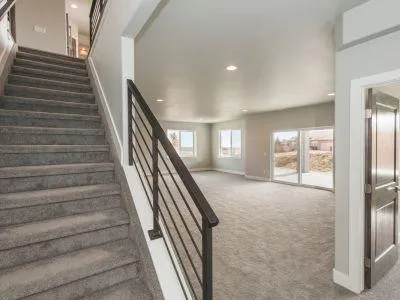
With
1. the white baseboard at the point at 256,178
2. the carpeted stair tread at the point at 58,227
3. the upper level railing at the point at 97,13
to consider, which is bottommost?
the white baseboard at the point at 256,178

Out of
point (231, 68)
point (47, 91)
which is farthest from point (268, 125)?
point (47, 91)

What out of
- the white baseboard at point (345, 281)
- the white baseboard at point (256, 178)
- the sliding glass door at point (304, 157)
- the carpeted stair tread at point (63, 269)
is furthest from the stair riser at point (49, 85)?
the white baseboard at point (256, 178)

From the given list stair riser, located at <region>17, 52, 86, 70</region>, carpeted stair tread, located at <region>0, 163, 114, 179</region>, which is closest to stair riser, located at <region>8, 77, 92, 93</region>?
stair riser, located at <region>17, 52, 86, 70</region>

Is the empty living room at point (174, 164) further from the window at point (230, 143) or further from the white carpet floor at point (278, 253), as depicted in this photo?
the window at point (230, 143)

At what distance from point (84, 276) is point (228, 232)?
2.51 metres

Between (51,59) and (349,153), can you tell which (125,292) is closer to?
(349,153)

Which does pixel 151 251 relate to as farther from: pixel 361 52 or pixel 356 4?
pixel 356 4

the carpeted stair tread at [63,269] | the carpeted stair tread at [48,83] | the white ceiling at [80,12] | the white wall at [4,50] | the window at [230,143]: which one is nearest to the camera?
the carpeted stair tread at [63,269]

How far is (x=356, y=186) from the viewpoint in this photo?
2215 mm

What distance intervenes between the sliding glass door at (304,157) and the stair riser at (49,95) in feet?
21.2

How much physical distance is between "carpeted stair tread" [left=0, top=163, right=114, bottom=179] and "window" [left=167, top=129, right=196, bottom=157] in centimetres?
913

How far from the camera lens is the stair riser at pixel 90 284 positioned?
142cm

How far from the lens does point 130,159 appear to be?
222 centimetres

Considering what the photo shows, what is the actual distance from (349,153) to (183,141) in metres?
9.79
